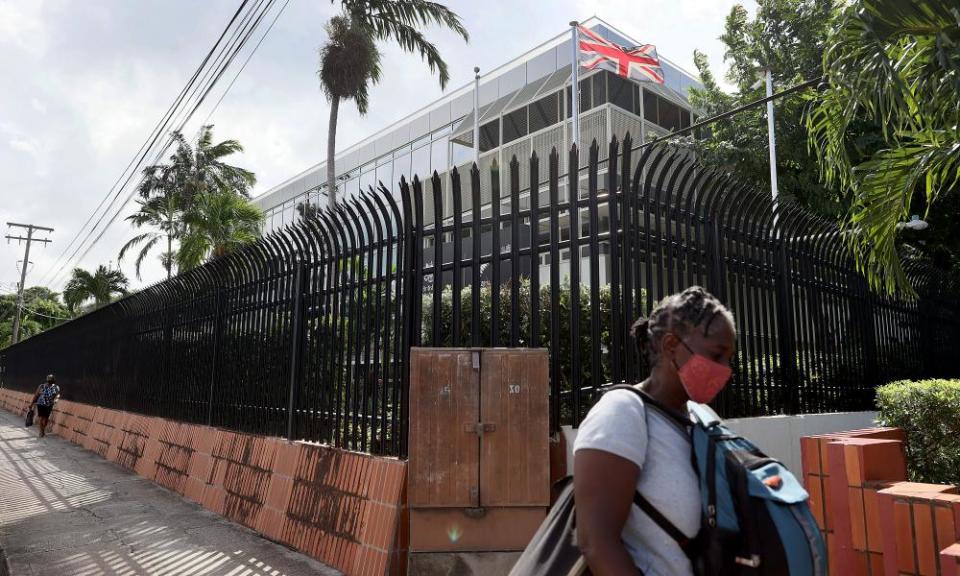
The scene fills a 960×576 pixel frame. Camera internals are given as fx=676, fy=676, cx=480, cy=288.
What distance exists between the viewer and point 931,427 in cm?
579

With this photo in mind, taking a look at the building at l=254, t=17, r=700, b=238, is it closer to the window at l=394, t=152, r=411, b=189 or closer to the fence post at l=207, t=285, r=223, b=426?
the window at l=394, t=152, r=411, b=189

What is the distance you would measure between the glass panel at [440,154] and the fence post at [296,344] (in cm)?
1583

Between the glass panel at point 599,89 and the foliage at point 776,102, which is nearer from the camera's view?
the foliage at point 776,102

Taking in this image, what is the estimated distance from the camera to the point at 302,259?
691 centimetres

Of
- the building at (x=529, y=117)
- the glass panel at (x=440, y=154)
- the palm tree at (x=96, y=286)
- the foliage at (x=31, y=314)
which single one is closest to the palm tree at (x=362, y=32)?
the building at (x=529, y=117)

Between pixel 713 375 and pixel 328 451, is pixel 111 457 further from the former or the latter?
pixel 713 375

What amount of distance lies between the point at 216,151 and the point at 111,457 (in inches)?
685

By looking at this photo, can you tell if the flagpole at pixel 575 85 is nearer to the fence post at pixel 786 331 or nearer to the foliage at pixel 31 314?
the fence post at pixel 786 331

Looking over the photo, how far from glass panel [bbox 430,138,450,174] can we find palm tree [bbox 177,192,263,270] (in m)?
6.79

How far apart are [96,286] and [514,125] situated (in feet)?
106

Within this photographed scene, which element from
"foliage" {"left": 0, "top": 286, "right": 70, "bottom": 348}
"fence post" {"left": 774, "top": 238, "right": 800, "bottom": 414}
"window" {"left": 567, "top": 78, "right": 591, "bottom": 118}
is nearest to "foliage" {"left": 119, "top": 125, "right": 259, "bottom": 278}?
"window" {"left": 567, "top": 78, "right": 591, "bottom": 118}

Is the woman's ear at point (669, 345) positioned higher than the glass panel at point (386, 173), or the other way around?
the glass panel at point (386, 173)

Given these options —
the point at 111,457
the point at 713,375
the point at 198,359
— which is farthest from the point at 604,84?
the point at 713,375

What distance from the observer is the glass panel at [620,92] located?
1819cm
